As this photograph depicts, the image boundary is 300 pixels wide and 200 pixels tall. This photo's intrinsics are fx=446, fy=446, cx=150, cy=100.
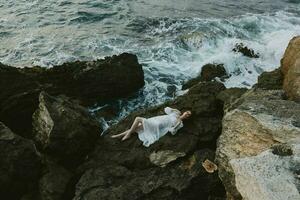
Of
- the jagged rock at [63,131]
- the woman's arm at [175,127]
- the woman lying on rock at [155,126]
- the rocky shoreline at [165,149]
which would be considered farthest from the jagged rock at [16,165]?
the woman's arm at [175,127]

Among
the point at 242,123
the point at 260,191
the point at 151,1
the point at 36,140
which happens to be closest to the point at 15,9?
the point at 151,1

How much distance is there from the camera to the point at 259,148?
26.9 ft

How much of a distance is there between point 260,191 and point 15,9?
21.5 m

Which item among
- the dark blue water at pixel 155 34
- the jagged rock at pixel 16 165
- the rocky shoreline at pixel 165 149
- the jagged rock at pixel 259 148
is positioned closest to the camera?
the jagged rock at pixel 259 148

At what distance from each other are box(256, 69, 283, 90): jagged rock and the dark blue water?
354 centimetres

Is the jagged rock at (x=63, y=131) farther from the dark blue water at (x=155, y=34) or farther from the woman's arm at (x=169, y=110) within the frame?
the dark blue water at (x=155, y=34)

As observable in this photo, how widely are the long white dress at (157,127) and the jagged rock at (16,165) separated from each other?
2.66 metres

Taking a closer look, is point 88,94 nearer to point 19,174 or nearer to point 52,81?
point 52,81

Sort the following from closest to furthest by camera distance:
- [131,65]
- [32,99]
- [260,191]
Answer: [260,191] → [32,99] → [131,65]

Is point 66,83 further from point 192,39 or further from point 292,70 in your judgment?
point 192,39

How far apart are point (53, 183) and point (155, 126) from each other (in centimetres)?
298

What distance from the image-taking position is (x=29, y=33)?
2164cm

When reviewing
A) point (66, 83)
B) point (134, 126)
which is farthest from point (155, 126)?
point (66, 83)

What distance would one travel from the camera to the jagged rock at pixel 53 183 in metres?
9.88
